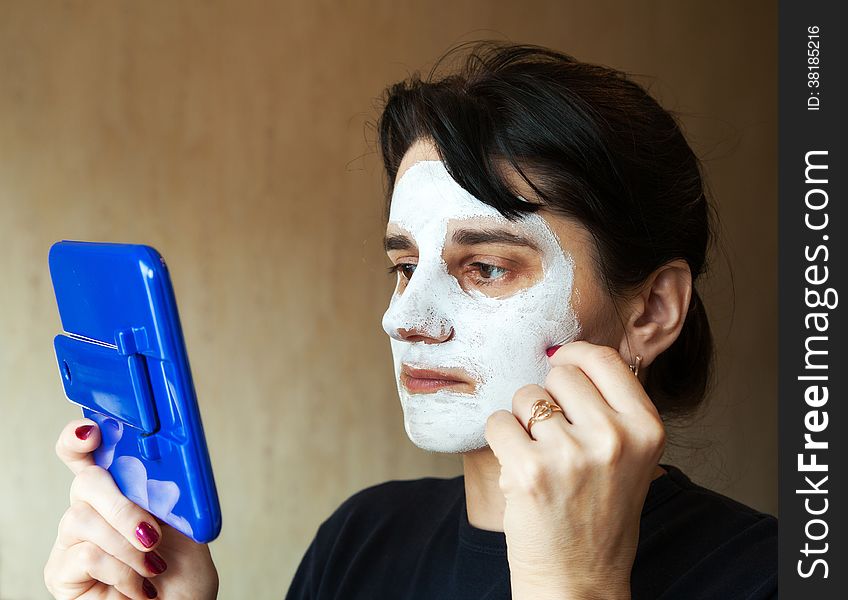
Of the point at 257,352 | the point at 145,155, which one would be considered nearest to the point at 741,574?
the point at 257,352

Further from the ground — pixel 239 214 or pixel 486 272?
pixel 239 214

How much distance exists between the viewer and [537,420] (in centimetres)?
78

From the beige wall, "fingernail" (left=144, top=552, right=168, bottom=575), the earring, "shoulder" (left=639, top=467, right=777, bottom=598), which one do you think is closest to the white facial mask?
the earring

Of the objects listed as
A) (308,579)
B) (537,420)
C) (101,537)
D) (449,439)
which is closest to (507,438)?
(537,420)

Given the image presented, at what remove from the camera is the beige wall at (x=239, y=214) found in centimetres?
228

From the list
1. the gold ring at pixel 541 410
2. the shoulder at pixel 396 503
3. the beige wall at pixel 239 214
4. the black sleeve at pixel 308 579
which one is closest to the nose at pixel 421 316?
the gold ring at pixel 541 410

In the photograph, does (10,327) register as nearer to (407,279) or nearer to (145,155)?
(145,155)

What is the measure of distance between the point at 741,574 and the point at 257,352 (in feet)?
6.19

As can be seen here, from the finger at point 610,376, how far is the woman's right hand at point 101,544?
1.55 feet

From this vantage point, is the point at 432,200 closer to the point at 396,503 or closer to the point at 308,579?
the point at 396,503

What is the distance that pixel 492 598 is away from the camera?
38.7 inches

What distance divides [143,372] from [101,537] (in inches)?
10.1

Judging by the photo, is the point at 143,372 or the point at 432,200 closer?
the point at 143,372

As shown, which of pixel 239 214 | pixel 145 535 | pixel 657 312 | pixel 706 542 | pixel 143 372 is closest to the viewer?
pixel 143 372
